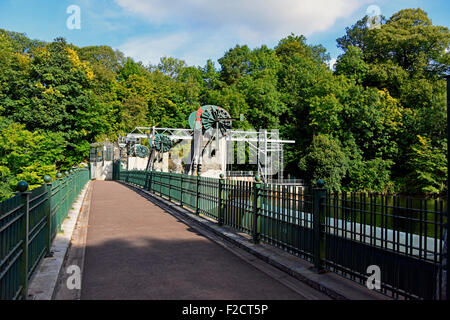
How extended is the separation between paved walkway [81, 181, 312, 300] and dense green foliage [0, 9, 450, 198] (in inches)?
1034

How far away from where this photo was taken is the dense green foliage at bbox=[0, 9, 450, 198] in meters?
40.1

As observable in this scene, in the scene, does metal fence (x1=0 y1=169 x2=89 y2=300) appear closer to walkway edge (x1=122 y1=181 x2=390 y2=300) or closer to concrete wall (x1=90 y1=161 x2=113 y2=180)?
walkway edge (x1=122 y1=181 x2=390 y2=300)

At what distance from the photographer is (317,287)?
545 centimetres

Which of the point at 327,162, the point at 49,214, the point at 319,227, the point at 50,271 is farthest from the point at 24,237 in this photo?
the point at 327,162

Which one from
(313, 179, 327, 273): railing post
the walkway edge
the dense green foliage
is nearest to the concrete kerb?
the walkway edge

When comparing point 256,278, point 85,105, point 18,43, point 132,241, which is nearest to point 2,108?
point 85,105

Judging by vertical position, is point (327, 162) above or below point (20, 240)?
above

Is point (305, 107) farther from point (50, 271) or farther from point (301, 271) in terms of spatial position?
point (50, 271)

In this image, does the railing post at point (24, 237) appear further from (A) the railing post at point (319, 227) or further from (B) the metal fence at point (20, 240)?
(A) the railing post at point (319, 227)

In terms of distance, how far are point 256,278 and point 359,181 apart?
42066 mm

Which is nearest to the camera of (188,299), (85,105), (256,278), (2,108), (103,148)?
(188,299)

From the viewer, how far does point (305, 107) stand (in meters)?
55.9

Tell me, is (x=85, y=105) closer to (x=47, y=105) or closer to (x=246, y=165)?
(x=47, y=105)

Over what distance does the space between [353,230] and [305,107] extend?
52.3 m
